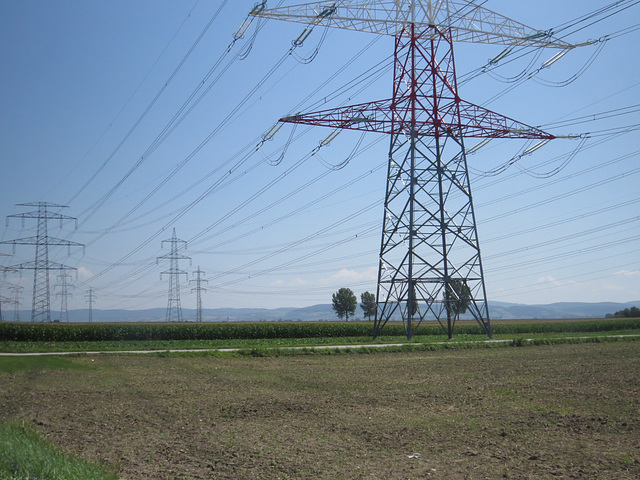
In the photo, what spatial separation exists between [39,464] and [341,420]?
692 centimetres

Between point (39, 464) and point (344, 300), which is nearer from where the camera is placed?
point (39, 464)

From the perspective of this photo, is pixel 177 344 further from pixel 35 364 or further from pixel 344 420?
pixel 344 420

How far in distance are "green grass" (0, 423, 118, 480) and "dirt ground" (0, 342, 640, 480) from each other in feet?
2.11

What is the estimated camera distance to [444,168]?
4016 centimetres

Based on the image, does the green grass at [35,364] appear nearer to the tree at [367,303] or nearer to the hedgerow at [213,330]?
the hedgerow at [213,330]

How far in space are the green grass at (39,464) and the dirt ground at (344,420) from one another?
0.64 m

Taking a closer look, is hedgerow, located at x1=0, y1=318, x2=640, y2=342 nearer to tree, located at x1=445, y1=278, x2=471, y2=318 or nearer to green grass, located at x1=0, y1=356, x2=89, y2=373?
tree, located at x1=445, y1=278, x2=471, y2=318

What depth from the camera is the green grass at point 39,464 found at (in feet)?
24.4

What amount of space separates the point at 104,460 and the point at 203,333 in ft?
162

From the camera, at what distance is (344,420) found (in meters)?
13.1

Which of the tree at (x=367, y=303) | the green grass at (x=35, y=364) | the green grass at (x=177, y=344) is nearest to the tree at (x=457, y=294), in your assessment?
the green grass at (x=177, y=344)

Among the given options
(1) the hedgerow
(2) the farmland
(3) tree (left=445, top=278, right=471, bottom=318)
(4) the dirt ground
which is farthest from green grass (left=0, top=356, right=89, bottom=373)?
(1) the hedgerow

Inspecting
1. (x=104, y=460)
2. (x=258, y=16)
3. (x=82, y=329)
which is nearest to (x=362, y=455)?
(x=104, y=460)

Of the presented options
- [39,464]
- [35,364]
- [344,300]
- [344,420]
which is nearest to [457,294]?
[35,364]
